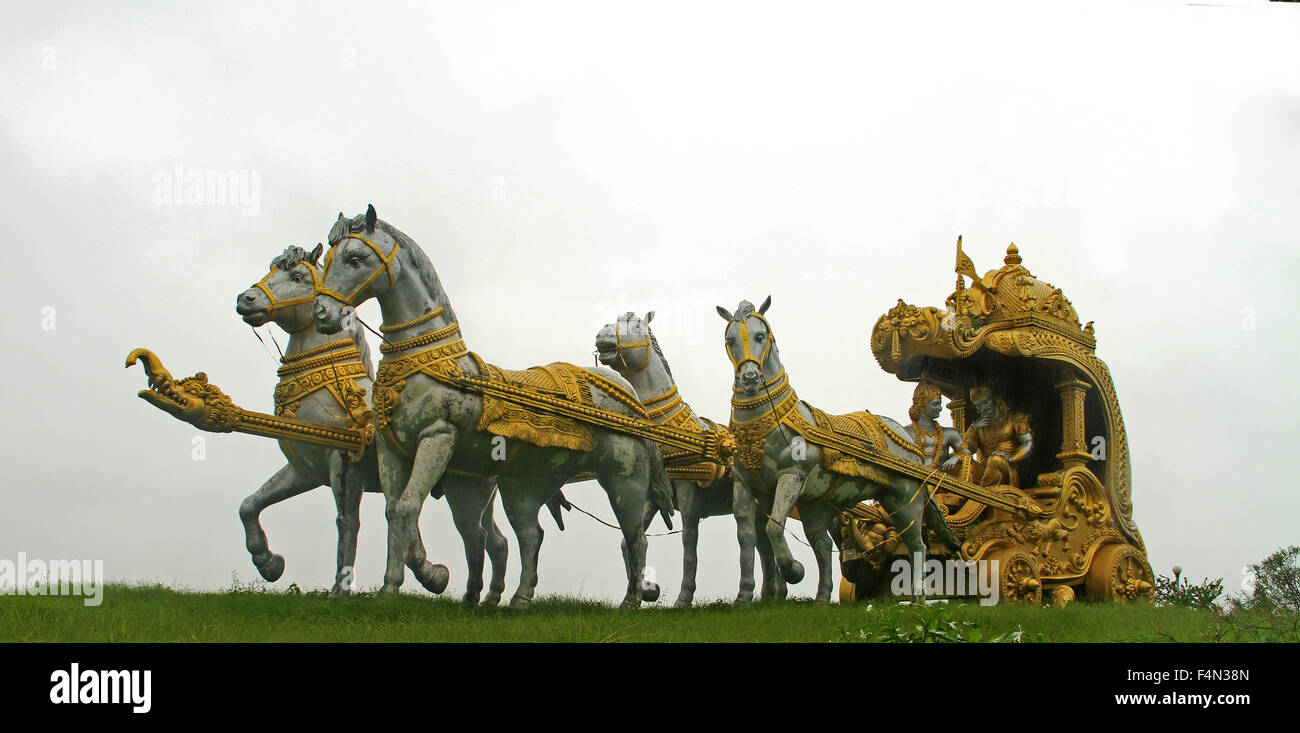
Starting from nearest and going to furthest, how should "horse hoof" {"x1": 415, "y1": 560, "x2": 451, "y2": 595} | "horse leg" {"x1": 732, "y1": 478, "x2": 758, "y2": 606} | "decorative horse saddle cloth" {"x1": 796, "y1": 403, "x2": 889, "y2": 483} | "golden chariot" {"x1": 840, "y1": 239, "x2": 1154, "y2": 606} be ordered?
1. "horse hoof" {"x1": 415, "y1": 560, "x2": 451, "y2": 595}
2. "horse leg" {"x1": 732, "y1": 478, "x2": 758, "y2": 606}
3. "decorative horse saddle cloth" {"x1": 796, "y1": 403, "x2": 889, "y2": 483}
4. "golden chariot" {"x1": 840, "y1": 239, "x2": 1154, "y2": 606}

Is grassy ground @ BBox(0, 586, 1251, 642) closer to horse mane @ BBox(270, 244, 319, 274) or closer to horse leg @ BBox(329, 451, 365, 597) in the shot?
horse leg @ BBox(329, 451, 365, 597)

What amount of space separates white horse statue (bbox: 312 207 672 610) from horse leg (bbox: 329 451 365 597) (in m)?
0.70

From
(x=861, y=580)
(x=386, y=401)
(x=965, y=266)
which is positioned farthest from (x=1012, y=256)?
(x=386, y=401)

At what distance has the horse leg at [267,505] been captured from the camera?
7867 millimetres

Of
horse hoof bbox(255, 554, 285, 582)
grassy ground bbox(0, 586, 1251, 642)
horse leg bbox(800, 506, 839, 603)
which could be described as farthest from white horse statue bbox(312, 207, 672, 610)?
horse leg bbox(800, 506, 839, 603)

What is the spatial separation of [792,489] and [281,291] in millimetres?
3719

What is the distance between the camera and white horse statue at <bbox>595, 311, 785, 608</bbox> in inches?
348

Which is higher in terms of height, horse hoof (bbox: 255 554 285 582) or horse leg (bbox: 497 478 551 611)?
horse leg (bbox: 497 478 551 611)

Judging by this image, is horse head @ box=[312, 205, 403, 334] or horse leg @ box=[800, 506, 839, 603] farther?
horse leg @ box=[800, 506, 839, 603]

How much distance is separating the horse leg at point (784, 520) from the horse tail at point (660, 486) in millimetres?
706

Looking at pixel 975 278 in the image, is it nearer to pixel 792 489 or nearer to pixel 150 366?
pixel 792 489

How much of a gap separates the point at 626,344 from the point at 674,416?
2.15ft
